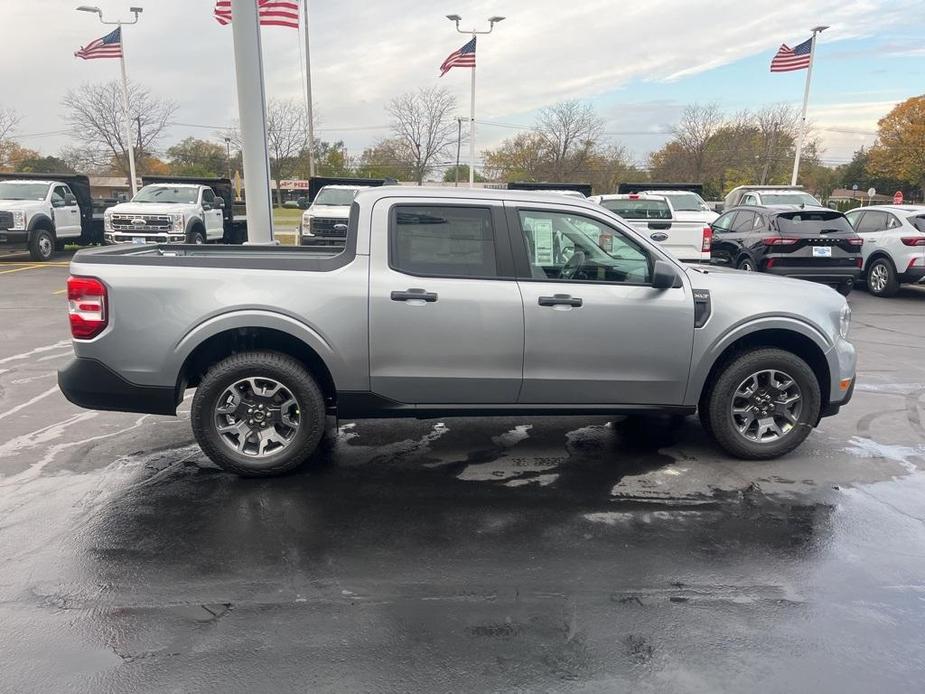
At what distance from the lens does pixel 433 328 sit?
14.5 ft

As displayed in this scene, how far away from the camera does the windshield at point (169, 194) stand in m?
16.8

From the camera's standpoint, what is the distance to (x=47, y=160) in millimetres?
56969

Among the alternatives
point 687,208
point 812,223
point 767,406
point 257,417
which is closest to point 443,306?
point 257,417

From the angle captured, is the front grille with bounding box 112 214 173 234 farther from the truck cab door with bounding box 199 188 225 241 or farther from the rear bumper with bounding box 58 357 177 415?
the rear bumper with bounding box 58 357 177 415

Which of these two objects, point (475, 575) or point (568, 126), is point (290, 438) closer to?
point (475, 575)

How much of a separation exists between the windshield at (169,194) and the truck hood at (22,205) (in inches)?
102

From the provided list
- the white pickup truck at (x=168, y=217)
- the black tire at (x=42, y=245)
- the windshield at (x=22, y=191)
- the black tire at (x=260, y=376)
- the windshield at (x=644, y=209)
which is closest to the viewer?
the black tire at (x=260, y=376)

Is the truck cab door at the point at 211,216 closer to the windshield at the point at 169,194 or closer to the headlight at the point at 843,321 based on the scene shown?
the windshield at the point at 169,194

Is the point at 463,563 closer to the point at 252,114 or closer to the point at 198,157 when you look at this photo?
the point at 252,114

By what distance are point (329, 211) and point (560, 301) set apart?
12.0 m

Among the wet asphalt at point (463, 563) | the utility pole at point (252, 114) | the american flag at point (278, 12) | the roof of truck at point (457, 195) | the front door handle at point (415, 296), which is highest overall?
the american flag at point (278, 12)

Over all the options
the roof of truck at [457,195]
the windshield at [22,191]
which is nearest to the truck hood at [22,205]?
the windshield at [22,191]

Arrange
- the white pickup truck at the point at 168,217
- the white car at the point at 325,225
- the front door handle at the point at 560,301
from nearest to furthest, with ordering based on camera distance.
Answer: the front door handle at the point at 560,301
the white car at the point at 325,225
the white pickup truck at the point at 168,217

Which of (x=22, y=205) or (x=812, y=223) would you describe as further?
(x=22, y=205)
